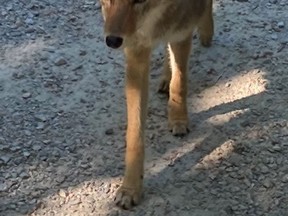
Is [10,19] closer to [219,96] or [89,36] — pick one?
[89,36]

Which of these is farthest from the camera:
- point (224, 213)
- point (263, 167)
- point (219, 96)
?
point (219, 96)

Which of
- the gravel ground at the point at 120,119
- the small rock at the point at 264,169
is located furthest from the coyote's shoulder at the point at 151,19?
the small rock at the point at 264,169

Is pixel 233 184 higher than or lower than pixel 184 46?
lower

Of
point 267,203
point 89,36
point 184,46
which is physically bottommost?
point 267,203

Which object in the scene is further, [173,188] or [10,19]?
[10,19]

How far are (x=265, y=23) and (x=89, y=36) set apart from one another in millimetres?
1181

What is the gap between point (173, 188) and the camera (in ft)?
11.7

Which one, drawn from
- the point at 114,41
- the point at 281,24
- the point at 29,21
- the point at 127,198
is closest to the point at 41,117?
the point at 127,198

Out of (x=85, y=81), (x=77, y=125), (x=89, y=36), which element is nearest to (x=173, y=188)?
(x=77, y=125)

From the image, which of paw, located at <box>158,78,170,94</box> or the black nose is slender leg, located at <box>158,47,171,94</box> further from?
the black nose

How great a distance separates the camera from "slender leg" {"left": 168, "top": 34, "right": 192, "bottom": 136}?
3.83 metres

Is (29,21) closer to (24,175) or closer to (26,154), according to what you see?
(26,154)

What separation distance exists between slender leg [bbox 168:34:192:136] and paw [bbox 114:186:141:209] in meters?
0.57

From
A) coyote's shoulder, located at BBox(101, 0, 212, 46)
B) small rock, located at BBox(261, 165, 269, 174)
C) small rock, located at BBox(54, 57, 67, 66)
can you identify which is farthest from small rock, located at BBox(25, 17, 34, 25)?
small rock, located at BBox(261, 165, 269, 174)
